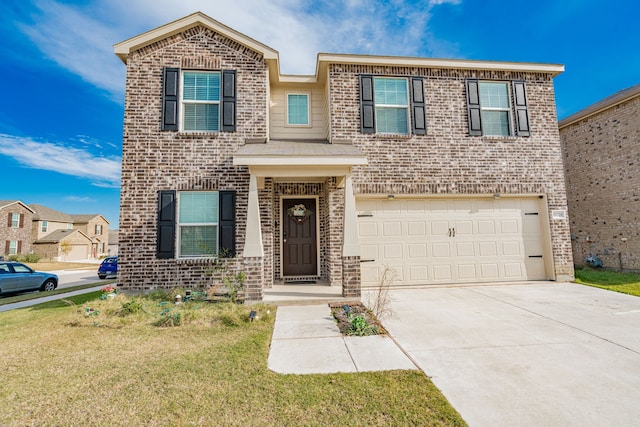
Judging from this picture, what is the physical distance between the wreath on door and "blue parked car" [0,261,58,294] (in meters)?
10.5

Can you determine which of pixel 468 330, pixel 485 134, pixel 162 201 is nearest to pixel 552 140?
pixel 485 134

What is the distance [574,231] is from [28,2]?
18989mm

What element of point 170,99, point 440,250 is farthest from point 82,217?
point 440,250

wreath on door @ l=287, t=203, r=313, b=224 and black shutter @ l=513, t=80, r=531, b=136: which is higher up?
black shutter @ l=513, t=80, r=531, b=136

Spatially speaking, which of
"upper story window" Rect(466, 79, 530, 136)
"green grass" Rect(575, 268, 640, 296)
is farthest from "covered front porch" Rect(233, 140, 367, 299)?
"green grass" Rect(575, 268, 640, 296)

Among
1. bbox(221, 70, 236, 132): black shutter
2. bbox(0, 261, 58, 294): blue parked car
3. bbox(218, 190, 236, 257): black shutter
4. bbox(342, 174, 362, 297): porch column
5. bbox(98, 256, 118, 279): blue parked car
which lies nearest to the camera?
bbox(342, 174, 362, 297): porch column

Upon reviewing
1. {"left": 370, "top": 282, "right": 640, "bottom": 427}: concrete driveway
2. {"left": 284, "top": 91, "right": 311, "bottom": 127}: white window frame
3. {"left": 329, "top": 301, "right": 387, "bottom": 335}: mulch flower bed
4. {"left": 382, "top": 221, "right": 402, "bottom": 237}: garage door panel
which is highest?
{"left": 284, "top": 91, "right": 311, "bottom": 127}: white window frame

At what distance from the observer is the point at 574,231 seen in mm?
11469

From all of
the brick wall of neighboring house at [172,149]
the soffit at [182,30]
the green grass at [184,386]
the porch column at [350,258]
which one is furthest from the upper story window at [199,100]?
the green grass at [184,386]

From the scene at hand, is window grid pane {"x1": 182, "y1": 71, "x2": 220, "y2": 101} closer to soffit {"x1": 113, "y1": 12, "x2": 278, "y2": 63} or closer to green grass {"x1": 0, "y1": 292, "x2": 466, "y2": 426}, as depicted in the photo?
soffit {"x1": 113, "y1": 12, "x2": 278, "y2": 63}

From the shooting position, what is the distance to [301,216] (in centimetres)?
830

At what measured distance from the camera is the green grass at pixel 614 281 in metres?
7.00

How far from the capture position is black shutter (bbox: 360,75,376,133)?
7.87 meters

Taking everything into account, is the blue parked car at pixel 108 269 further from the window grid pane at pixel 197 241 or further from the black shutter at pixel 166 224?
the window grid pane at pixel 197 241
